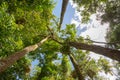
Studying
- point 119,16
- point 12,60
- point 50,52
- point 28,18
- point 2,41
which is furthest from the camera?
point 50,52

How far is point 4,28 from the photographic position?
40.3ft

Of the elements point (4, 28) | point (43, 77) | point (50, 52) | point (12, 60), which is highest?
point (4, 28)

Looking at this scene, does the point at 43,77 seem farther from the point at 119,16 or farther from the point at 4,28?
the point at 4,28

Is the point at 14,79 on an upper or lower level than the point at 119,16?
lower

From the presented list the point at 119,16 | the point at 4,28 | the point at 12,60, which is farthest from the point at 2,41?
the point at 119,16

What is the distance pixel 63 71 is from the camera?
24.2m

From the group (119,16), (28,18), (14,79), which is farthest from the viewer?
(14,79)

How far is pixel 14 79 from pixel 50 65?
4614 millimetres

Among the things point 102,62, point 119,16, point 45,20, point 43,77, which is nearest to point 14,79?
point 43,77

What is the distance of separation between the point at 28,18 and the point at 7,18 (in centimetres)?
611

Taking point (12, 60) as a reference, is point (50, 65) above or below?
below

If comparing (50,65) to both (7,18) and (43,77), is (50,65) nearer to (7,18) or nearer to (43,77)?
(43,77)

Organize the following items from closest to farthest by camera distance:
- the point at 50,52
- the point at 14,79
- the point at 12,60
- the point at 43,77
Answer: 1. the point at 12,60
2. the point at 14,79
3. the point at 43,77
4. the point at 50,52

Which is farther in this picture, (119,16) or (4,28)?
(119,16)
